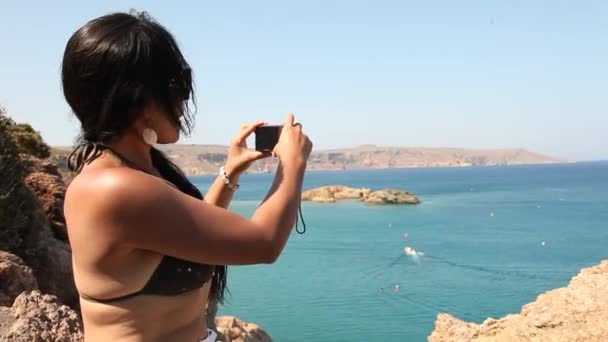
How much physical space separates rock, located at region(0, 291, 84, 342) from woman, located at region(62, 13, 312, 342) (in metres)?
1.97

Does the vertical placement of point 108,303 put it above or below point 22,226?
above

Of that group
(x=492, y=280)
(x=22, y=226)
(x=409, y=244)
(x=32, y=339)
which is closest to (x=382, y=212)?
(x=409, y=244)

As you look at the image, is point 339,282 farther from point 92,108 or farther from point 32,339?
point 92,108

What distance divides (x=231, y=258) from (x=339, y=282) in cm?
2734

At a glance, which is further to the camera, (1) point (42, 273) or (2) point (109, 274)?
(1) point (42, 273)

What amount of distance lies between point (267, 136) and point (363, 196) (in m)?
73.8

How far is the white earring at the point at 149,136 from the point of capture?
1.54 meters

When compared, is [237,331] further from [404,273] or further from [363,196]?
[363,196]

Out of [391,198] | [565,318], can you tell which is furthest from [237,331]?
[391,198]

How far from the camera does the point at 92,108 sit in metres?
1.54

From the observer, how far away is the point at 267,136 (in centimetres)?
180

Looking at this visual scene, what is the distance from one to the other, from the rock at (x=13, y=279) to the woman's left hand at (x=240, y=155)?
13.3 feet

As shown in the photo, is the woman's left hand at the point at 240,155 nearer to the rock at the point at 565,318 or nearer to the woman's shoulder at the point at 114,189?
the woman's shoulder at the point at 114,189

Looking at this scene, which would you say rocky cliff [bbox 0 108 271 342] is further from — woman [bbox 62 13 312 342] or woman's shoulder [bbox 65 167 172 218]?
woman's shoulder [bbox 65 167 172 218]
